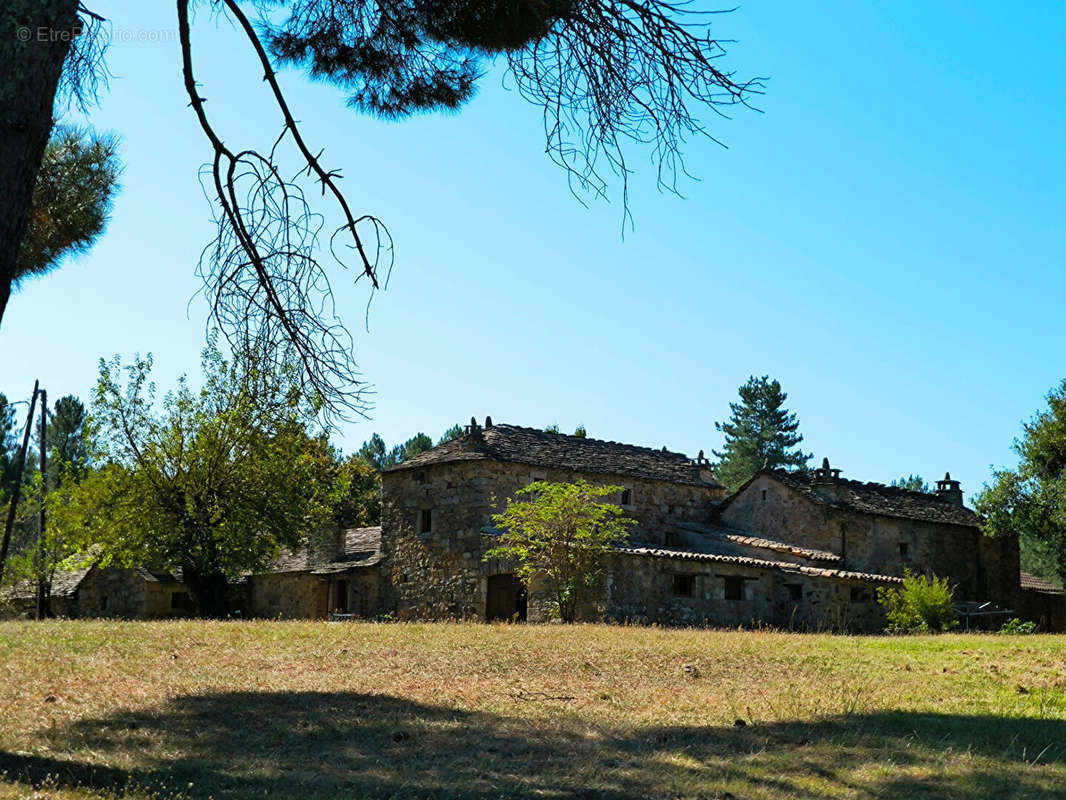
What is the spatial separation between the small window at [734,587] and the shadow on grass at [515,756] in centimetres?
1809

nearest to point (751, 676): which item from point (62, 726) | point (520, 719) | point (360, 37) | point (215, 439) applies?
point (520, 719)

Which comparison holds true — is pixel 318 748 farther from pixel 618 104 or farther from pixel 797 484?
pixel 797 484

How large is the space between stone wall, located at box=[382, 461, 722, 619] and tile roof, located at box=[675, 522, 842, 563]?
51.6 inches

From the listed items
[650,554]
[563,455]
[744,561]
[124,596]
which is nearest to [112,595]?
[124,596]

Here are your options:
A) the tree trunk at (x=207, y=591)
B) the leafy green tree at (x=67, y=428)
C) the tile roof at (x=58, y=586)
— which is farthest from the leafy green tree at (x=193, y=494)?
the leafy green tree at (x=67, y=428)

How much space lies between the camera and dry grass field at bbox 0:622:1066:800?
8180 millimetres

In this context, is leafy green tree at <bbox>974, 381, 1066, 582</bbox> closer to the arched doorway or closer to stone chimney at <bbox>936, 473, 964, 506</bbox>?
stone chimney at <bbox>936, 473, 964, 506</bbox>

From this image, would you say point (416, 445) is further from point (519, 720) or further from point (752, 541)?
point (519, 720)

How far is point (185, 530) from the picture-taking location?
102 ft

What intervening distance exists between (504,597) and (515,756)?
22.1 metres

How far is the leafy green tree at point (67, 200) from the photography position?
34.6 feet

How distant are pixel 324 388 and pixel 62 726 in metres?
5.07

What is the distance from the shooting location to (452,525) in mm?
32250

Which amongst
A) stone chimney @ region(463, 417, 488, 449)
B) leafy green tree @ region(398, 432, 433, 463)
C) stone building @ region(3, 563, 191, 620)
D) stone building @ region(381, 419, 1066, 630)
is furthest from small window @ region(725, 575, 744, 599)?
leafy green tree @ region(398, 432, 433, 463)
